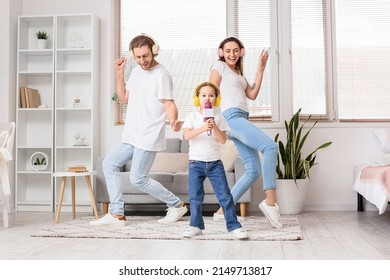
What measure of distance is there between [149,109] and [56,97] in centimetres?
197

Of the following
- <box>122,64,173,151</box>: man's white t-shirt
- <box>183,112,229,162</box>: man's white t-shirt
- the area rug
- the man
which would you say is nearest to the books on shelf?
the area rug

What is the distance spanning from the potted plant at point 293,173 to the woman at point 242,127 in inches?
43.9

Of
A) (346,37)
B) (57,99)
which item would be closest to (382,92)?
(346,37)

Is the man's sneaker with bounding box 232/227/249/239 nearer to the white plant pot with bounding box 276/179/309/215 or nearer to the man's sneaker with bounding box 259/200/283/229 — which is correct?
the man's sneaker with bounding box 259/200/283/229

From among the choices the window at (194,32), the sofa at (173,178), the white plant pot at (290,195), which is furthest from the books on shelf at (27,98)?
the white plant pot at (290,195)

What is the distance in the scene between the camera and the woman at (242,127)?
3.61m

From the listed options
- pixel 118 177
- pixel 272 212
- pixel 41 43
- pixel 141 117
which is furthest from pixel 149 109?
pixel 41 43

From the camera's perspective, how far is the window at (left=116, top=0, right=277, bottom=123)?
5.44 m
